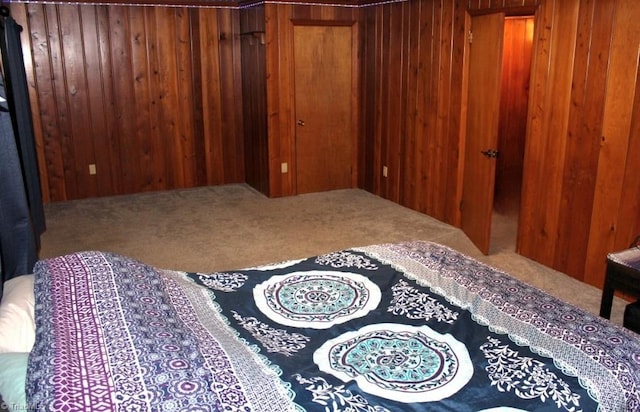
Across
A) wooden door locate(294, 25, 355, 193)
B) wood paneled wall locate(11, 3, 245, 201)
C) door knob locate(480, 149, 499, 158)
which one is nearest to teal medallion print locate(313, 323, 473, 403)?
door knob locate(480, 149, 499, 158)

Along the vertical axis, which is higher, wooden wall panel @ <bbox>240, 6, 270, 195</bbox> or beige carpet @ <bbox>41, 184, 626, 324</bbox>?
wooden wall panel @ <bbox>240, 6, 270, 195</bbox>

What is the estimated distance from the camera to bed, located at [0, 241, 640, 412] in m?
1.51

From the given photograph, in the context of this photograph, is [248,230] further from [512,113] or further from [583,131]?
[512,113]

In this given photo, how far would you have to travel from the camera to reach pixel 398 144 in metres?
5.73

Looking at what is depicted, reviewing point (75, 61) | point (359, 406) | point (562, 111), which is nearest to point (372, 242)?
point (562, 111)

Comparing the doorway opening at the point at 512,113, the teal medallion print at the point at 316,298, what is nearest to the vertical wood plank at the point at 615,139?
the doorway opening at the point at 512,113

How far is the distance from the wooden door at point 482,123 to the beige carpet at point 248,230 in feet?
0.83

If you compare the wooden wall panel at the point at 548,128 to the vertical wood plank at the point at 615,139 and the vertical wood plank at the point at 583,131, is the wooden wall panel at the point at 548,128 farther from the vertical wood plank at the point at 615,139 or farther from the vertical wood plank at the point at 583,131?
the vertical wood plank at the point at 615,139

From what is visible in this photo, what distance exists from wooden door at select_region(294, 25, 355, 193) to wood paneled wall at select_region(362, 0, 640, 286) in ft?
2.53

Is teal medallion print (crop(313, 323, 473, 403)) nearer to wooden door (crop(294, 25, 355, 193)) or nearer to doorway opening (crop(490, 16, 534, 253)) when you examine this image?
doorway opening (crop(490, 16, 534, 253))

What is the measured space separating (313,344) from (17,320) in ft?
3.27

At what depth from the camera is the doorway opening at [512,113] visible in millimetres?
5711

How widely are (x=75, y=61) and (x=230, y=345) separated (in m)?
5.03

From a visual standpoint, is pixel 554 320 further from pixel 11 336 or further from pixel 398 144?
pixel 398 144
